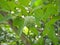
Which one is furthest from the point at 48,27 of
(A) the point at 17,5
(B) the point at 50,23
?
(A) the point at 17,5

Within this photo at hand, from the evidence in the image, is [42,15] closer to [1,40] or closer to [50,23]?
[50,23]

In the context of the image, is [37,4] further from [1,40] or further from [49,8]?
[1,40]

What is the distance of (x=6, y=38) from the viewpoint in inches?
45.1

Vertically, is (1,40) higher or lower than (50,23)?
higher

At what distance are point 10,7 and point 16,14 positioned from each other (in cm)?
3

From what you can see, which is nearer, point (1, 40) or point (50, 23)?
point (50, 23)

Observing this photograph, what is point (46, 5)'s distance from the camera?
554mm

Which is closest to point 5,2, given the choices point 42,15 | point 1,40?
point 42,15

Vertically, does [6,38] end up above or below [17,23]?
above

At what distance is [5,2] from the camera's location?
538 millimetres

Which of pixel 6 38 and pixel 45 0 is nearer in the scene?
pixel 45 0

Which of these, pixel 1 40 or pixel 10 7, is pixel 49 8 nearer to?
pixel 10 7

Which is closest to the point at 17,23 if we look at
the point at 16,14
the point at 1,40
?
the point at 16,14

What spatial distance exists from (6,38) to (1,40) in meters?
0.09
